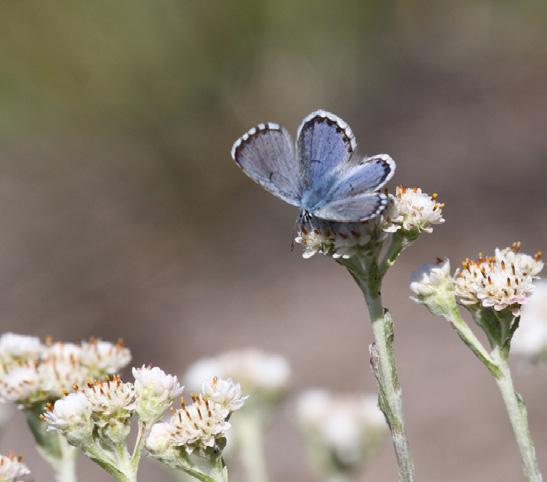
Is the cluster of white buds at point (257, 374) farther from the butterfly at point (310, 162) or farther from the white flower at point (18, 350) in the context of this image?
the butterfly at point (310, 162)

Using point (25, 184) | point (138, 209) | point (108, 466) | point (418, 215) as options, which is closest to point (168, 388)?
point (108, 466)

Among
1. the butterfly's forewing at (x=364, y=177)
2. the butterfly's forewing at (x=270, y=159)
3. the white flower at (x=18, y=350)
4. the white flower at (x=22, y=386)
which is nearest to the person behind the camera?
the butterfly's forewing at (x=364, y=177)

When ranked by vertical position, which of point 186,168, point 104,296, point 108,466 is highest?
point 186,168

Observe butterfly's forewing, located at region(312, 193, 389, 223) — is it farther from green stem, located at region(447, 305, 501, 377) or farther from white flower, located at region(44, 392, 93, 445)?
white flower, located at region(44, 392, 93, 445)

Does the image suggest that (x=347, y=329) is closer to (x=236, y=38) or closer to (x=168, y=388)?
(x=236, y=38)

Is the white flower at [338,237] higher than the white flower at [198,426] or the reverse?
higher

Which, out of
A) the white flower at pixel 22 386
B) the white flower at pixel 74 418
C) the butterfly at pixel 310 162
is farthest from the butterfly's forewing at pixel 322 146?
the white flower at pixel 22 386
